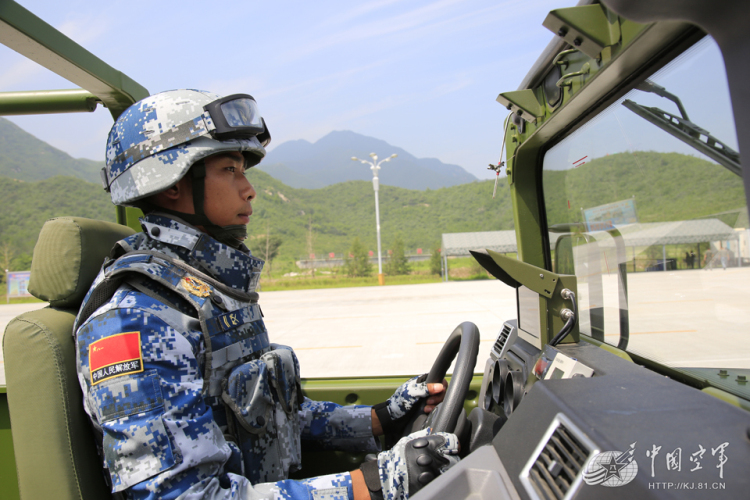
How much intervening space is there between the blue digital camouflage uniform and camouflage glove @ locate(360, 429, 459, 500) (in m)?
0.08

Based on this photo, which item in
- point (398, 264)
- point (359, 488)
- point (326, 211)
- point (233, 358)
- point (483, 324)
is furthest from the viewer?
point (326, 211)

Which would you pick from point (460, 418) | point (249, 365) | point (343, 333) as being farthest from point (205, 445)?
point (343, 333)

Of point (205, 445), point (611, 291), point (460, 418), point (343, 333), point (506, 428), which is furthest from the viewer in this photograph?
point (343, 333)

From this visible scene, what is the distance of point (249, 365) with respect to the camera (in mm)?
1228

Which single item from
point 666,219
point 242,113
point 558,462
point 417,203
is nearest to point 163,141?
point 242,113

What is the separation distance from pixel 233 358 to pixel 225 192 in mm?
486

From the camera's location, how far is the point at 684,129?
1.18m

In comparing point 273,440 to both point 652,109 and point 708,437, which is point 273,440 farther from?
point 652,109

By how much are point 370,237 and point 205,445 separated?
51.8 metres

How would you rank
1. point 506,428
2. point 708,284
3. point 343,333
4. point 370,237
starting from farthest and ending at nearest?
1. point 370,237
2. point 343,333
3. point 708,284
4. point 506,428

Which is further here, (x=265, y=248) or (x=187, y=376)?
(x=265, y=248)

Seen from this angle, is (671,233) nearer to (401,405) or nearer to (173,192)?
(401,405)

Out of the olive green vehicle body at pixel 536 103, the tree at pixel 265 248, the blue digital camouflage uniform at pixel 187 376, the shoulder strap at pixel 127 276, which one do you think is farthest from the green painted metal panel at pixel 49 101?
the tree at pixel 265 248

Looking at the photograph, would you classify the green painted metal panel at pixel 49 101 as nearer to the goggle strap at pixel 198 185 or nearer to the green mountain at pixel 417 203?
the goggle strap at pixel 198 185
